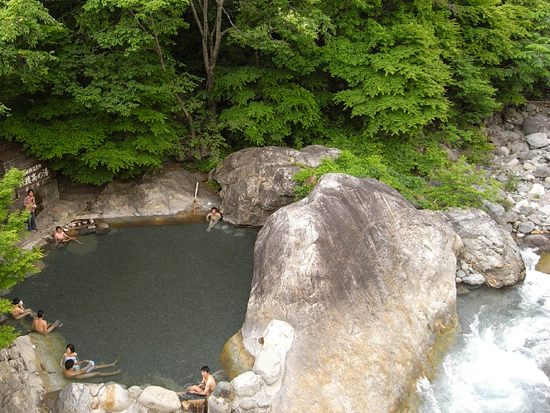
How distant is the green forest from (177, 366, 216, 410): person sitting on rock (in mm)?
7576

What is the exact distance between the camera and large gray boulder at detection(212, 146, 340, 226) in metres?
15.7

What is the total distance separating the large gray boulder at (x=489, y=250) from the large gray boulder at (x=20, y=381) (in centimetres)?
1252

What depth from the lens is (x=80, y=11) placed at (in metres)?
15.3

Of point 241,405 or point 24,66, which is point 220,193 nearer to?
point 24,66

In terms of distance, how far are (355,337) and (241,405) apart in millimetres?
2988

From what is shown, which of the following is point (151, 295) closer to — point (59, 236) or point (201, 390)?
point (201, 390)

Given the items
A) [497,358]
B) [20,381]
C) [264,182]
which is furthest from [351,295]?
[20,381]

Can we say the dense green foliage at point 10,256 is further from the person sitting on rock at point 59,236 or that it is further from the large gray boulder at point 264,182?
the large gray boulder at point 264,182

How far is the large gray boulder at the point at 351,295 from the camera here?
930 centimetres

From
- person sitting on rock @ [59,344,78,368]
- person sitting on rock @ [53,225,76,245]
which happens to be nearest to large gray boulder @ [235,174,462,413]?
person sitting on rock @ [59,344,78,368]

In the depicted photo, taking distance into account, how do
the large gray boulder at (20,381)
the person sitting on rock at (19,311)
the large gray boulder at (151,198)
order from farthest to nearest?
the large gray boulder at (151,198) < the person sitting on rock at (19,311) < the large gray boulder at (20,381)

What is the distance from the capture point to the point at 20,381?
927cm

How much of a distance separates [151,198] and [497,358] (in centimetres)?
1255

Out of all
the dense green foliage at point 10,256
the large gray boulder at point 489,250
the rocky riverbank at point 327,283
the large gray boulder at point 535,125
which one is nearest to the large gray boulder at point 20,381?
the rocky riverbank at point 327,283
